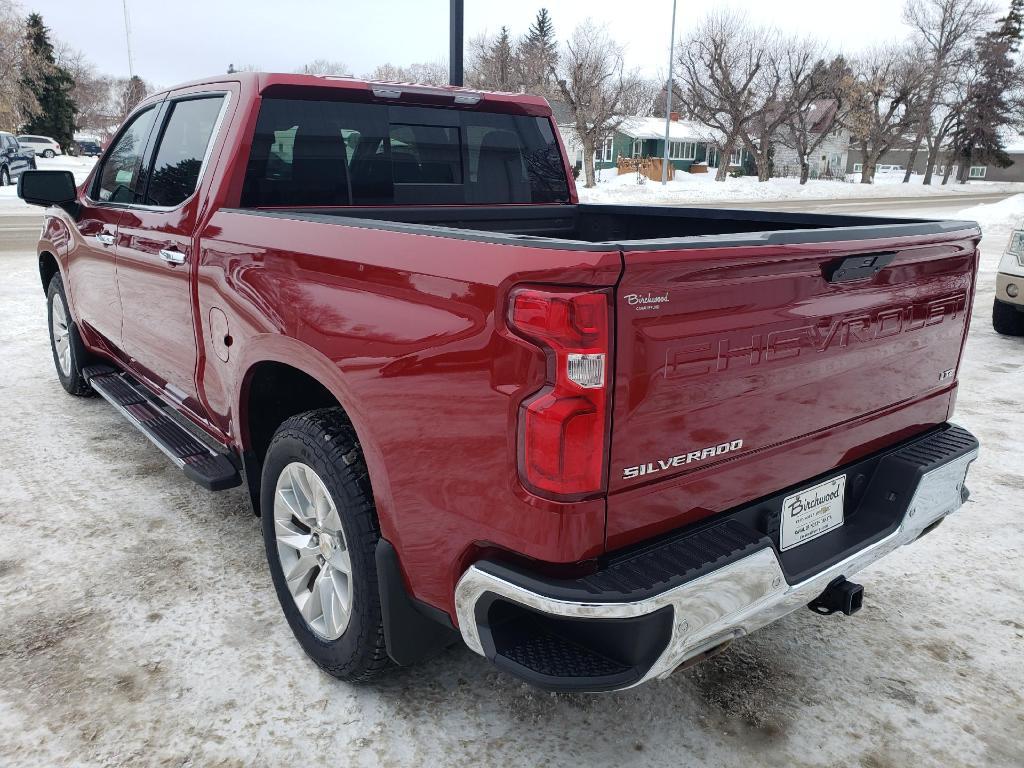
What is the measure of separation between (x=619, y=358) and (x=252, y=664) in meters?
1.80

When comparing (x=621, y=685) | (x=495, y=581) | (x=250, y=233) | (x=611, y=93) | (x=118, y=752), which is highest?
(x=611, y=93)

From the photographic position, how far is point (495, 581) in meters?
1.91

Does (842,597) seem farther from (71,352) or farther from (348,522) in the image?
(71,352)

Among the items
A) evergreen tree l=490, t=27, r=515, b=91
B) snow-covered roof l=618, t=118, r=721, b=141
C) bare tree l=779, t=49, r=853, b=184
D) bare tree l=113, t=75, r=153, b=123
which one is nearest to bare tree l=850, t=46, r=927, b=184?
bare tree l=779, t=49, r=853, b=184

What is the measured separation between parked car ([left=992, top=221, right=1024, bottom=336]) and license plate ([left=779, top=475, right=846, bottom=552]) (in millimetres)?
6379

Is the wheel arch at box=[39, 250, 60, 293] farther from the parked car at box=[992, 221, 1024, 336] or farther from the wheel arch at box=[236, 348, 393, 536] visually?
the parked car at box=[992, 221, 1024, 336]

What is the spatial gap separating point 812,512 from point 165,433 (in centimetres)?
293

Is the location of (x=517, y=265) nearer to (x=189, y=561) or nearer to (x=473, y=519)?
(x=473, y=519)

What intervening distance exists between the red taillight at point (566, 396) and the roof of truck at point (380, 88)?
2.08 meters

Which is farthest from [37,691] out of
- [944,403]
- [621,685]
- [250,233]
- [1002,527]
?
[1002,527]

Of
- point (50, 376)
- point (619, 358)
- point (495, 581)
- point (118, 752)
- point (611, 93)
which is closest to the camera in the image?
point (619, 358)

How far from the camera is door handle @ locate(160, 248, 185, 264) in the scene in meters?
3.29

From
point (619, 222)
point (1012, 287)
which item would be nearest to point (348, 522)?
point (619, 222)

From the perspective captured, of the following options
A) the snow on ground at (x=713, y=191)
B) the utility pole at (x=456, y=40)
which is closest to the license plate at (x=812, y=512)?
the utility pole at (x=456, y=40)
